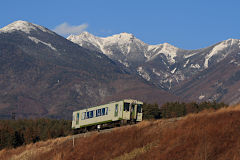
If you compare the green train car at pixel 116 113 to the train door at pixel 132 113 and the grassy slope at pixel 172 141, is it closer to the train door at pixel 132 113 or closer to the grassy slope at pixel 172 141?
the train door at pixel 132 113

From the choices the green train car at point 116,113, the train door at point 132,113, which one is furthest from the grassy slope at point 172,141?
the train door at point 132,113

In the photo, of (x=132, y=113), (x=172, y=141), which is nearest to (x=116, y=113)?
(x=132, y=113)

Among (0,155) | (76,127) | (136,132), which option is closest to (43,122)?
(76,127)

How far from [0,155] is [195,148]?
28979 millimetres

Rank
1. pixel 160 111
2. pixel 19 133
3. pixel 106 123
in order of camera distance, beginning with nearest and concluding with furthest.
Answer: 1. pixel 106 123
2. pixel 19 133
3. pixel 160 111

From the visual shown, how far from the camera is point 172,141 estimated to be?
3191cm

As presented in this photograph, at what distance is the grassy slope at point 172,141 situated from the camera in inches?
1120

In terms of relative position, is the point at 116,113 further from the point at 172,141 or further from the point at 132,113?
the point at 172,141

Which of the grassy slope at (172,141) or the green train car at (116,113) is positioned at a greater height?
the green train car at (116,113)

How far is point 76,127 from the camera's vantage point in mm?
69750

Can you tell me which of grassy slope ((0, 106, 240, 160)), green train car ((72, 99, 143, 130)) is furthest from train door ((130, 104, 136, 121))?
grassy slope ((0, 106, 240, 160))

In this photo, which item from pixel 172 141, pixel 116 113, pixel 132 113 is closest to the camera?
pixel 172 141

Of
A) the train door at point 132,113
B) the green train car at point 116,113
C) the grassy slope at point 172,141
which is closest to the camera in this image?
the grassy slope at point 172,141

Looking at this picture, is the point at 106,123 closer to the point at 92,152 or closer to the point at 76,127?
the point at 76,127
